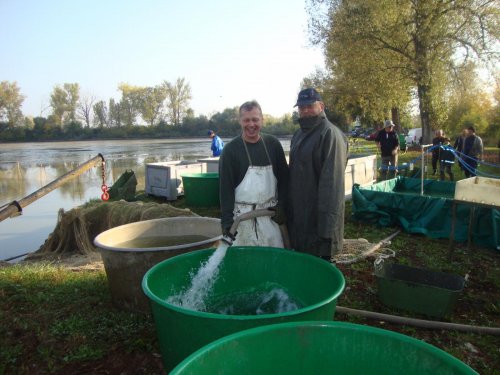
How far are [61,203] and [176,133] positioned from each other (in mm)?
67847

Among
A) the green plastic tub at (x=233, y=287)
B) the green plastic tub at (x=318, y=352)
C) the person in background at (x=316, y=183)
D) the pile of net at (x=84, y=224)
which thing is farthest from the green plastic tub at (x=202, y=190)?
the green plastic tub at (x=318, y=352)

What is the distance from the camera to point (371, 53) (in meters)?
19.4

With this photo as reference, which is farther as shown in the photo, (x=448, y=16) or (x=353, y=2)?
(x=353, y=2)

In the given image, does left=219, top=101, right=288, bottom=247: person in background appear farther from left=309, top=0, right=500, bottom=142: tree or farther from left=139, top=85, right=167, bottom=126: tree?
left=139, top=85, right=167, bottom=126: tree

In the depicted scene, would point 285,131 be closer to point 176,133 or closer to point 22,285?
point 176,133

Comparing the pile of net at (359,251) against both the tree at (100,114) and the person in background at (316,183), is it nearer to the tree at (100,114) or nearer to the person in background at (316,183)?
the person in background at (316,183)

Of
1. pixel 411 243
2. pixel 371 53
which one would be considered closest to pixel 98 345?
pixel 411 243

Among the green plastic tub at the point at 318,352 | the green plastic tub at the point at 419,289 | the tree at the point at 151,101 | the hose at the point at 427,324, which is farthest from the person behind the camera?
the tree at the point at 151,101

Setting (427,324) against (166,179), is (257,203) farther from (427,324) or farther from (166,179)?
(166,179)

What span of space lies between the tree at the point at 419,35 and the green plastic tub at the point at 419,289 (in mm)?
16993

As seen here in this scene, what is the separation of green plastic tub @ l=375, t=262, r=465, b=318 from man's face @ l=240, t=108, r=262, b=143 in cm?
221

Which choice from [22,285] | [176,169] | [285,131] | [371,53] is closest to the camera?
[22,285]

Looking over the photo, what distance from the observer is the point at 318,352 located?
5.48 ft

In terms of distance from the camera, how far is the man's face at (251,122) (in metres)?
3.05
